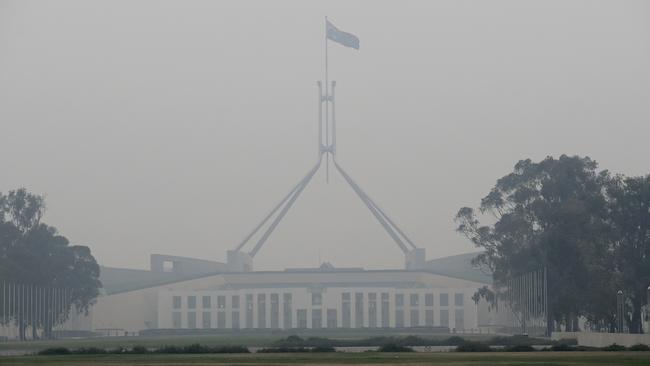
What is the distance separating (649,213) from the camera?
7581 cm

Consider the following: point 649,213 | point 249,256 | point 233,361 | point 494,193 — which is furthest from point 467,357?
point 249,256

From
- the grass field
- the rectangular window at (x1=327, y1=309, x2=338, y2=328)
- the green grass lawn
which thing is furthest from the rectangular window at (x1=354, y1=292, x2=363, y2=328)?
the grass field

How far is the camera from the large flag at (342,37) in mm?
120375

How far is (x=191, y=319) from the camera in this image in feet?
406

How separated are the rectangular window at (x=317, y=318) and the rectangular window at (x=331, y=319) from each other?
0.59 m

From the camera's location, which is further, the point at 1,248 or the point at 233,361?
the point at 1,248

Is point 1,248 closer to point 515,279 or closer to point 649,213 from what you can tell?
point 515,279

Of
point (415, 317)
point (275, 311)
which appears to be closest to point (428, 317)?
point (415, 317)

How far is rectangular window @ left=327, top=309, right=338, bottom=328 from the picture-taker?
12306 centimetres

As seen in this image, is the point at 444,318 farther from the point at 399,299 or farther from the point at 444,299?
the point at 399,299

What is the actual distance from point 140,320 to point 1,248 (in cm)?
3108

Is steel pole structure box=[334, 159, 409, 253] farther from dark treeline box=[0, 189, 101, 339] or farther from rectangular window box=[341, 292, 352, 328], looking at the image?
dark treeline box=[0, 189, 101, 339]

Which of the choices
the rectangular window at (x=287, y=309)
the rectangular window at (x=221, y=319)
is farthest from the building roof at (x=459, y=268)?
the rectangular window at (x=221, y=319)

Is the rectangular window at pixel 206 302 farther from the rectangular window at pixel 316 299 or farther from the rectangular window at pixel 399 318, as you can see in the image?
the rectangular window at pixel 399 318
